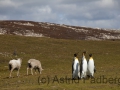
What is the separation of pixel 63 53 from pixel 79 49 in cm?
677

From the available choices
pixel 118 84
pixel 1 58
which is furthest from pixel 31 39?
→ pixel 118 84

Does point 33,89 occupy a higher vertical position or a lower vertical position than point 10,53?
lower

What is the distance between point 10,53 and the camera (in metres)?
50.6

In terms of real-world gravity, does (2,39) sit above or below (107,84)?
above

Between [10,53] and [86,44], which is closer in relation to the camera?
[10,53]

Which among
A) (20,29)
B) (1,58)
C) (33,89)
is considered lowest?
(33,89)

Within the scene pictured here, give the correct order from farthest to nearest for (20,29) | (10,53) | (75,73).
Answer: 1. (20,29)
2. (10,53)
3. (75,73)

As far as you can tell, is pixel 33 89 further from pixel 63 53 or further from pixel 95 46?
pixel 95 46

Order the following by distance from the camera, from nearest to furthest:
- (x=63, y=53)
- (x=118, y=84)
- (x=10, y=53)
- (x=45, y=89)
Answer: (x=45, y=89), (x=118, y=84), (x=10, y=53), (x=63, y=53)

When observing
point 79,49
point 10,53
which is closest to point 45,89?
point 10,53

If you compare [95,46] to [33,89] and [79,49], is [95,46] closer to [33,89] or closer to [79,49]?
[79,49]

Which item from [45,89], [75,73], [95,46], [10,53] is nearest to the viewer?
[45,89]

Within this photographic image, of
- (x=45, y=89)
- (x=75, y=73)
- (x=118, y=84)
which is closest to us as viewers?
(x=45, y=89)

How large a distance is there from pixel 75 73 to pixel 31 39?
41631mm
